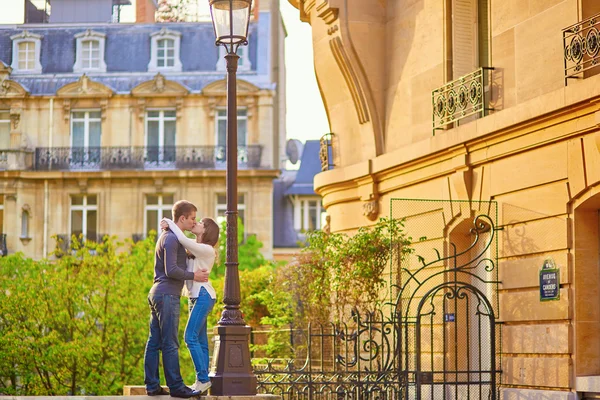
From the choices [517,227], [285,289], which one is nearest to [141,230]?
[285,289]

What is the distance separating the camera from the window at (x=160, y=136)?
5228cm

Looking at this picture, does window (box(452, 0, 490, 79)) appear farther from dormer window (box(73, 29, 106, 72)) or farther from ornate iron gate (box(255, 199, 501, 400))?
dormer window (box(73, 29, 106, 72))

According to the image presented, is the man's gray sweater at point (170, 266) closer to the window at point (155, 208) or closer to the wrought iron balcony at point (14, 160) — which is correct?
the window at point (155, 208)

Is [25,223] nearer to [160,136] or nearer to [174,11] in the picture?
[160,136]

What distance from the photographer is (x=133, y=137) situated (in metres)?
52.6

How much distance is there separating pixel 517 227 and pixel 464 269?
4.94 ft

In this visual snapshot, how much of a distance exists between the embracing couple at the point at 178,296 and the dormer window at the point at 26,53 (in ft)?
145

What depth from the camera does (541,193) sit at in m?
13.3

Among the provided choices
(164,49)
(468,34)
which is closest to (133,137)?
(164,49)

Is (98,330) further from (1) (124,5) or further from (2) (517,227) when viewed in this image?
(1) (124,5)

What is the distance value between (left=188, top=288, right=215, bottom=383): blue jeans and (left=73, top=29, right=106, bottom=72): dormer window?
43.3 metres

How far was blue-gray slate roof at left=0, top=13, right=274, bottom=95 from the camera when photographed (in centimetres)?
5278

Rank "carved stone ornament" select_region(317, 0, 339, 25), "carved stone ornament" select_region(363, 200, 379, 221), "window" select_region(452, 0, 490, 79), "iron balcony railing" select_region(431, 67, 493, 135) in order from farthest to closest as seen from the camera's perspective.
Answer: "carved stone ornament" select_region(317, 0, 339, 25), "carved stone ornament" select_region(363, 200, 379, 221), "window" select_region(452, 0, 490, 79), "iron balcony railing" select_region(431, 67, 493, 135)

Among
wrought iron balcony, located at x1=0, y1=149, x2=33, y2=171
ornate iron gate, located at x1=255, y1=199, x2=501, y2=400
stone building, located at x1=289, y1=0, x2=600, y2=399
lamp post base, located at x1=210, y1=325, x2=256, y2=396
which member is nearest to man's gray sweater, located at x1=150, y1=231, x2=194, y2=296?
lamp post base, located at x1=210, y1=325, x2=256, y2=396
